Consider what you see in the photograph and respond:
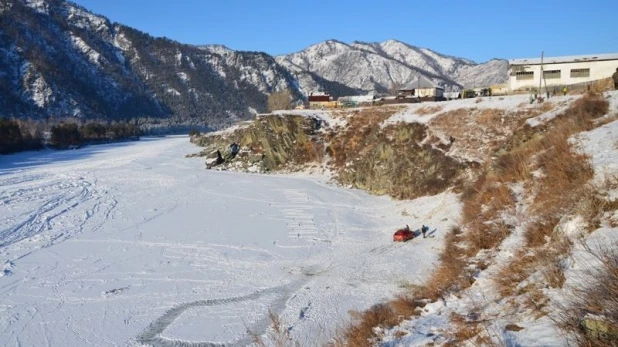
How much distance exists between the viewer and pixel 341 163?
4250cm

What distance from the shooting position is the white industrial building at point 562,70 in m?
37.4

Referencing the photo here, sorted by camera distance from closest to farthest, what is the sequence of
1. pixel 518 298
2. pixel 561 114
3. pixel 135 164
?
pixel 518 298
pixel 561 114
pixel 135 164

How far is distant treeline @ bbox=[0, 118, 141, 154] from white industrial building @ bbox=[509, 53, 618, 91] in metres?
85.2

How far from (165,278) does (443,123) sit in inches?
1068

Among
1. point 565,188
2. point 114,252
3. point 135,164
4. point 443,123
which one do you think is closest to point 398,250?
point 565,188

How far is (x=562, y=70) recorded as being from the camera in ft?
127

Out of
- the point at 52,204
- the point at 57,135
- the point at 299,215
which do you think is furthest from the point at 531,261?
the point at 57,135

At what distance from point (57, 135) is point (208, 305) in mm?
96812

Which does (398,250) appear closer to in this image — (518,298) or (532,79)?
(518,298)

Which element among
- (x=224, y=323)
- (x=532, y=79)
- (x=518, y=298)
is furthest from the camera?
(x=532, y=79)

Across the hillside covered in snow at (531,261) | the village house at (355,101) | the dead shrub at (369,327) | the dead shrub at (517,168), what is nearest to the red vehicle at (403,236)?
the hillside covered in snow at (531,261)

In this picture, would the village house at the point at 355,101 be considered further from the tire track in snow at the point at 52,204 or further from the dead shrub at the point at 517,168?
the dead shrub at the point at 517,168

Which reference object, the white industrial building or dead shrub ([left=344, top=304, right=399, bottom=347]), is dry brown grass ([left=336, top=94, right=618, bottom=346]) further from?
the white industrial building

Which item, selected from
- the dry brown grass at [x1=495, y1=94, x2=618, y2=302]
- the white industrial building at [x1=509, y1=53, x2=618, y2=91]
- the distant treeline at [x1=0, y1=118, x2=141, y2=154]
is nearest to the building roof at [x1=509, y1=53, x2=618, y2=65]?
the white industrial building at [x1=509, y1=53, x2=618, y2=91]
